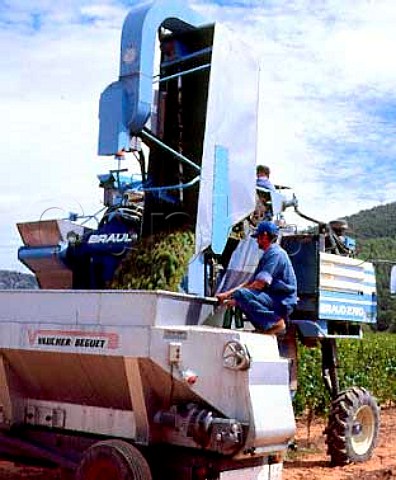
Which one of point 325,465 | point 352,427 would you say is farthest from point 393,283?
point 325,465

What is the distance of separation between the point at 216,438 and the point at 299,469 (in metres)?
3.86

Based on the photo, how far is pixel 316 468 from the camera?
354 inches

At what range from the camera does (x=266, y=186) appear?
27.0 ft

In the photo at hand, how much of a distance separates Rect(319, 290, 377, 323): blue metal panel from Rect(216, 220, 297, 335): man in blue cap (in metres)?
2.19

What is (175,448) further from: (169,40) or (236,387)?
(169,40)

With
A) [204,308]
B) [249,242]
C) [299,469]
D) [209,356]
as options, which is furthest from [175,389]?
[299,469]

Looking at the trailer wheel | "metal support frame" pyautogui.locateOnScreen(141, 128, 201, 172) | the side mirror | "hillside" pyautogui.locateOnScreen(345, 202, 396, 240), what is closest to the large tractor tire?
the side mirror

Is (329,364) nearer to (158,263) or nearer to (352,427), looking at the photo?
(352,427)

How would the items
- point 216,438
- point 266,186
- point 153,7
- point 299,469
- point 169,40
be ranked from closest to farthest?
point 216,438, point 153,7, point 169,40, point 266,186, point 299,469

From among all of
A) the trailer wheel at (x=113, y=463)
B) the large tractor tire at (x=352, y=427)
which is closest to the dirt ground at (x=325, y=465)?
the large tractor tire at (x=352, y=427)

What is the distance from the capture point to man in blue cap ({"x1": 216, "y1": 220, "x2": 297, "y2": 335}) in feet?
20.2

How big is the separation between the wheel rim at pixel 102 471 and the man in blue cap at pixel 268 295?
4.59ft

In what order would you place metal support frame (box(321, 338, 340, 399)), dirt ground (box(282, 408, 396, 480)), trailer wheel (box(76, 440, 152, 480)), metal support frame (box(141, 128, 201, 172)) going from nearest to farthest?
trailer wheel (box(76, 440, 152, 480)), metal support frame (box(141, 128, 201, 172)), dirt ground (box(282, 408, 396, 480)), metal support frame (box(321, 338, 340, 399))

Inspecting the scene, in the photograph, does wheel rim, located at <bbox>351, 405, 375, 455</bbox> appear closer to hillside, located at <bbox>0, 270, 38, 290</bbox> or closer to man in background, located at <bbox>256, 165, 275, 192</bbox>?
man in background, located at <bbox>256, 165, 275, 192</bbox>
